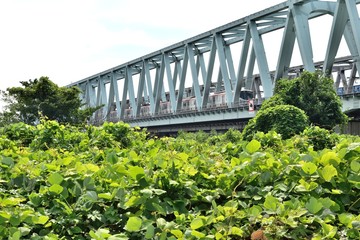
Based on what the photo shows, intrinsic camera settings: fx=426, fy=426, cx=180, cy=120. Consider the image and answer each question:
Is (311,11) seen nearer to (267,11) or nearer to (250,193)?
(267,11)

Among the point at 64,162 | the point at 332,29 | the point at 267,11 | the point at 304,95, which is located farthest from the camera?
the point at 267,11

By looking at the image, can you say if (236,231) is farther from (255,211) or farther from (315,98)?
(315,98)

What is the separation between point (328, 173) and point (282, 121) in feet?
51.4

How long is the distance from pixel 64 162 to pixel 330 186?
5.57 ft

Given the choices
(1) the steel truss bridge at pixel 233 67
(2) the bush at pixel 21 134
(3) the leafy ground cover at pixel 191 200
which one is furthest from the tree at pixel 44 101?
(3) the leafy ground cover at pixel 191 200

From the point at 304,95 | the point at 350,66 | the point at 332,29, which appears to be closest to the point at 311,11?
the point at 332,29

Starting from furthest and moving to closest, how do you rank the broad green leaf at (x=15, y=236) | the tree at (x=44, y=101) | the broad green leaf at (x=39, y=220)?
the tree at (x=44, y=101) < the broad green leaf at (x=39, y=220) < the broad green leaf at (x=15, y=236)

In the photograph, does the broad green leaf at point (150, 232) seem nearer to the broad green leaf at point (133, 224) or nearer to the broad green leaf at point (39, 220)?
the broad green leaf at point (133, 224)

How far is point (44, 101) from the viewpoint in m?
33.9

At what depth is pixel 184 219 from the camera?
6.50ft

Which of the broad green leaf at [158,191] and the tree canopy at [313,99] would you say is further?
the tree canopy at [313,99]

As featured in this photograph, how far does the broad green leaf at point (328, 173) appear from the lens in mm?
2120

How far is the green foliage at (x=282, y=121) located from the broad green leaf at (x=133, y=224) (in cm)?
1476

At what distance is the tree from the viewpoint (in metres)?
33.8
